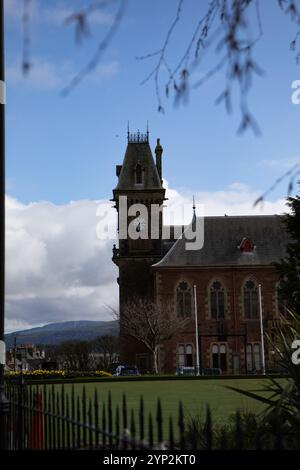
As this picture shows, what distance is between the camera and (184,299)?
53.5 m

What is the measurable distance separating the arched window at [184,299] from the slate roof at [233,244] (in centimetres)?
180

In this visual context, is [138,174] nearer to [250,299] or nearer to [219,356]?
[250,299]

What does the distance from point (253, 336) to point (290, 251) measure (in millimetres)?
24613

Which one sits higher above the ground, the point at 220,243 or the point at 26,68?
the point at 220,243

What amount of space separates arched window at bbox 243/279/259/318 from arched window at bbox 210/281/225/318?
1.84 metres

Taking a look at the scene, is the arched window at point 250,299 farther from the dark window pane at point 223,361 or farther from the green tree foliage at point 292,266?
the green tree foliage at point 292,266

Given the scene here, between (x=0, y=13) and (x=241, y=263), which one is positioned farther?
(x=241, y=263)

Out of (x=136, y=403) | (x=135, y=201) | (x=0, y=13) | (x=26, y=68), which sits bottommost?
(x=136, y=403)

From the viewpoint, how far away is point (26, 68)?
140 inches

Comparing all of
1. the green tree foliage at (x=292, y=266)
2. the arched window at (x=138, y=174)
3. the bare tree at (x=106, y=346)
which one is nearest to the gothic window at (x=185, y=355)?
the arched window at (x=138, y=174)

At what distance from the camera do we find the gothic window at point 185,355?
52.3 metres

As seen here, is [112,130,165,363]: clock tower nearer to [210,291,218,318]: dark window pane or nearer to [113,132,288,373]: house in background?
A: [113,132,288,373]: house in background
